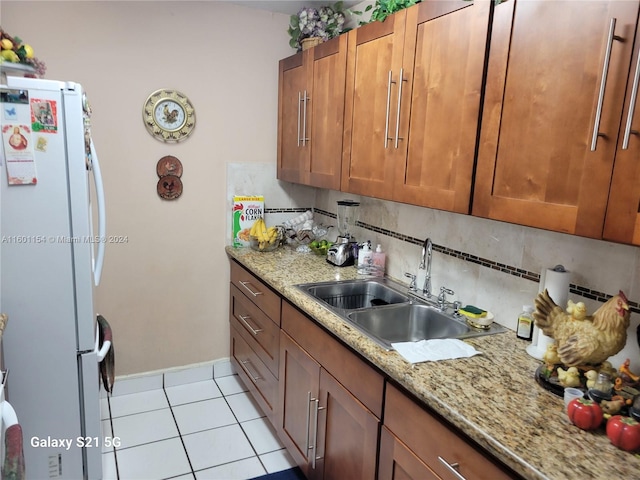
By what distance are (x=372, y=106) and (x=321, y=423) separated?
132 cm

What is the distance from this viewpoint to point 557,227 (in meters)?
1.21

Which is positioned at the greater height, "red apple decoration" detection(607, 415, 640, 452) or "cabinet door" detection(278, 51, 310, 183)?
"cabinet door" detection(278, 51, 310, 183)

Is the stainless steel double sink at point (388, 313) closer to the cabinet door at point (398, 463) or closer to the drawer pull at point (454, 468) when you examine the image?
the cabinet door at point (398, 463)

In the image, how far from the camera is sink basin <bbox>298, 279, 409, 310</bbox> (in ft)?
7.07

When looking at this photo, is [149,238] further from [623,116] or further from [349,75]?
[623,116]

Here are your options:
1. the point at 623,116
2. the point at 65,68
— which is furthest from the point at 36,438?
the point at 623,116

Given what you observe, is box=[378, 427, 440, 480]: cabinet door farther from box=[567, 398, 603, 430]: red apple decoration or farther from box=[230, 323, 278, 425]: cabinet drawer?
box=[230, 323, 278, 425]: cabinet drawer

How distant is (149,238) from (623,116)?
7.88ft

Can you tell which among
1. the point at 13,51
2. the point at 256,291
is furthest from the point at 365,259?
the point at 13,51

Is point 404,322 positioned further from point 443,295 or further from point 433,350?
point 433,350

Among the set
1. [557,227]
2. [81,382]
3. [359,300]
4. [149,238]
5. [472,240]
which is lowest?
[81,382]

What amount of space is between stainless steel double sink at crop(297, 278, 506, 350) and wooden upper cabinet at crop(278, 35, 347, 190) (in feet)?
1.69

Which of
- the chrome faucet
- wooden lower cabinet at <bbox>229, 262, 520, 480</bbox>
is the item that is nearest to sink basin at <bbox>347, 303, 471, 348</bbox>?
the chrome faucet

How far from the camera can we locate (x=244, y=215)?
290 cm
